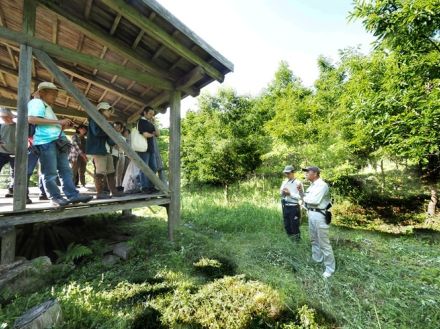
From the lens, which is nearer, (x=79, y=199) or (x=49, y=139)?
(x=49, y=139)

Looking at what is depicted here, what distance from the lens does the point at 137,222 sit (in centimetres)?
744

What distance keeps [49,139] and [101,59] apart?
1698 mm

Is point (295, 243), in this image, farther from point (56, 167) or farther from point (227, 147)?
point (227, 147)

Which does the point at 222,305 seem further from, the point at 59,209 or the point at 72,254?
the point at 59,209

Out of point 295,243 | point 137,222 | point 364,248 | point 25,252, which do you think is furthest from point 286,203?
point 25,252

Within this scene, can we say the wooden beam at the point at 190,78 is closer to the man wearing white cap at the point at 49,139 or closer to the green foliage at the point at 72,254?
the man wearing white cap at the point at 49,139

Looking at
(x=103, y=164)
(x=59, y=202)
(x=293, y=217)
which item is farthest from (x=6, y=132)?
(x=293, y=217)

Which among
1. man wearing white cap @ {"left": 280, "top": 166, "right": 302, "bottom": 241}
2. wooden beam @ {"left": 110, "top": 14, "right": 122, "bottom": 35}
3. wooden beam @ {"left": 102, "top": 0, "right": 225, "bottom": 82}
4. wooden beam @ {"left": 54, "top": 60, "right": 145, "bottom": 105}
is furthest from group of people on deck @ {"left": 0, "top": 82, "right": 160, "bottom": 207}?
man wearing white cap @ {"left": 280, "top": 166, "right": 302, "bottom": 241}

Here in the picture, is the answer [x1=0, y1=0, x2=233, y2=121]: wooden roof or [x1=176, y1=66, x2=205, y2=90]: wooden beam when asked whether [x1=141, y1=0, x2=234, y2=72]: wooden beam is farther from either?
[x1=176, y1=66, x2=205, y2=90]: wooden beam

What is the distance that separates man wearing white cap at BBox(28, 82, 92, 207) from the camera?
3.60 meters

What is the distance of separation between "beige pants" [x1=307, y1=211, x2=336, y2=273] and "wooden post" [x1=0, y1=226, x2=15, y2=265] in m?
4.78

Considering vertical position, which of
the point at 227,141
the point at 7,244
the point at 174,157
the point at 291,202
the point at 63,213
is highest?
the point at 227,141

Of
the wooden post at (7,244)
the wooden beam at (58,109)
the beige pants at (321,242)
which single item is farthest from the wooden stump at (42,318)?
the wooden beam at (58,109)

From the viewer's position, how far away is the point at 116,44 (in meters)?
4.63
